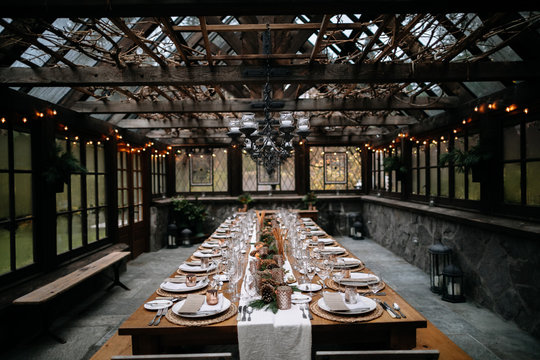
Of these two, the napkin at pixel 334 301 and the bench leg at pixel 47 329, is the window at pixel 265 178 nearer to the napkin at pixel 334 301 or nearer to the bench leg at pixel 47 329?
the bench leg at pixel 47 329

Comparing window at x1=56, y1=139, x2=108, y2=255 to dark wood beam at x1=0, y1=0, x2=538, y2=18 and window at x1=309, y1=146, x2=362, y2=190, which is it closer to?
dark wood beam at x1=0, y1=0, x2=538, y2=18

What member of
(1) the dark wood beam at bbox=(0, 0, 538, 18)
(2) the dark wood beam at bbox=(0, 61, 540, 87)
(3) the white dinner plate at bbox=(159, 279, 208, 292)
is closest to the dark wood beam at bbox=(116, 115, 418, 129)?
(2) the dark wood beam at bbox=(0, 61, 540, 87)

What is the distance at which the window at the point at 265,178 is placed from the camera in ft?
30.3

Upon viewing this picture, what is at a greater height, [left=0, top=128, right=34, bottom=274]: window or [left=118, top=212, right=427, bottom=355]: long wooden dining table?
[left=0, top=128, right=34, bottom=274]: window

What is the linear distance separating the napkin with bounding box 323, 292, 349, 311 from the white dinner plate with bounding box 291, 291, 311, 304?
0.12 metres

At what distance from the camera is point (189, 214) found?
8.20 m

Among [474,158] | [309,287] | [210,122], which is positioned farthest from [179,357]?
[210,122]

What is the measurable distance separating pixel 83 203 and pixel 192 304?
3732mm

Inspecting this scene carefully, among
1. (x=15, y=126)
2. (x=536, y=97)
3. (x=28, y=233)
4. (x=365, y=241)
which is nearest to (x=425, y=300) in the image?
(x=536, y=97)

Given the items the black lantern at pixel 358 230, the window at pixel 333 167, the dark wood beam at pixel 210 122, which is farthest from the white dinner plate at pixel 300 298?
the window at pixel 333 167

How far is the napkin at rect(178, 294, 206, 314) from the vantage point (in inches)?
74.6

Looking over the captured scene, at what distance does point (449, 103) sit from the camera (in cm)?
468

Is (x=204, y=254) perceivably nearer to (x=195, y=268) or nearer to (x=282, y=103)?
(x=195, y=268)

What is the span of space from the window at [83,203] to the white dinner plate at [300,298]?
139 inches
